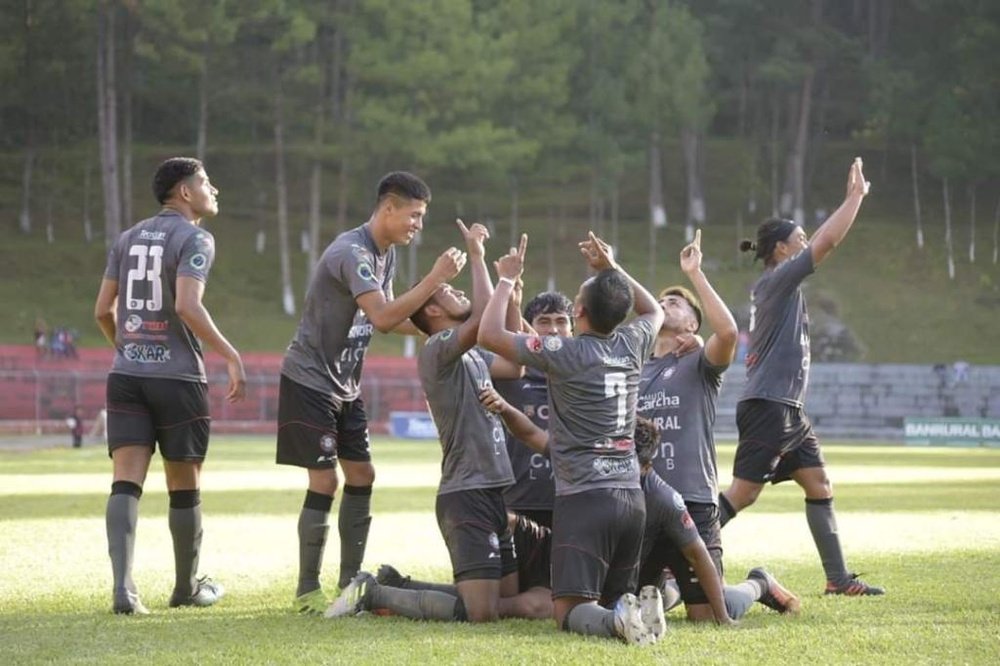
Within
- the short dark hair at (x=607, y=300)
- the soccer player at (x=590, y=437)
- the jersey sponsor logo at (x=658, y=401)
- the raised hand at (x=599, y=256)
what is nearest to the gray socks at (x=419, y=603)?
the soccer player at (x=590, y=437)

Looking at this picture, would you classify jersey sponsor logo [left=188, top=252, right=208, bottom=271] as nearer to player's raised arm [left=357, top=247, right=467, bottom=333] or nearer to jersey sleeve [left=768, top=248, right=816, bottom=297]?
player's raised arm [left=357, top=247, right=467, bottom=333]

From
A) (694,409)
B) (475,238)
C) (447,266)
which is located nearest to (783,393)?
(694,409)

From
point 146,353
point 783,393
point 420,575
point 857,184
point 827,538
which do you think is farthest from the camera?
point 420,575

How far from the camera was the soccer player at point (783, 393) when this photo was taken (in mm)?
9828

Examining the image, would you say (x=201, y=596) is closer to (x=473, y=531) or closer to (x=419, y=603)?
(x=419, y=603)

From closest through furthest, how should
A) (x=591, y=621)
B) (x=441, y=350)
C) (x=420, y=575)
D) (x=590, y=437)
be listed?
1. (x=591, y=621)
2. (x=590, y=437)
3. (x=441, y=350)
4. (x=420, y=575)

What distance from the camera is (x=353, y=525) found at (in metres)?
9.27

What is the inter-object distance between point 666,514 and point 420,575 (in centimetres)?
284

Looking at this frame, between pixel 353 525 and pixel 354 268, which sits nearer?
pixel 354 268

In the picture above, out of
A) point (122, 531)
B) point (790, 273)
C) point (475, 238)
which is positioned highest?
point (475, 238)

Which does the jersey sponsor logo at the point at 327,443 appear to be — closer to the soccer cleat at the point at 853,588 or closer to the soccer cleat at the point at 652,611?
the soccer cleat at the point at 652,611

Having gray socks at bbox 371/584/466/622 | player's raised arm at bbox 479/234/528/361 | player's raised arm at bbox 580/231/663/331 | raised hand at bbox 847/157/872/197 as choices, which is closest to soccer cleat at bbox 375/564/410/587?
gray socks at bbox 371/584/466/622

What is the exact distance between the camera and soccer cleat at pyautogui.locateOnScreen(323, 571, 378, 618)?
8.45 metres

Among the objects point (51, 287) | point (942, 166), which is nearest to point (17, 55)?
point (51, 287)
